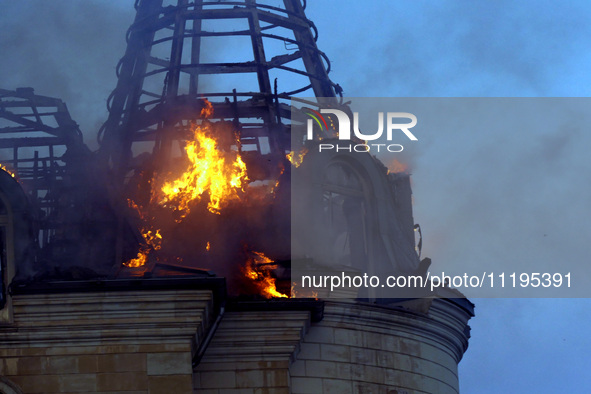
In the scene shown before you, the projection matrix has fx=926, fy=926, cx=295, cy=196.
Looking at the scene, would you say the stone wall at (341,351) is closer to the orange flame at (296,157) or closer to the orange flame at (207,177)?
the orange flame at (207,177)

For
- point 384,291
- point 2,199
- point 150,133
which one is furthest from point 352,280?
point 2,199

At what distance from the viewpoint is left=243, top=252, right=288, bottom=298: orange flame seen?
931 inches

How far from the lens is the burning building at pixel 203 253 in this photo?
58.1ft

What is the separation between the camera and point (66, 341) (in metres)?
17.7

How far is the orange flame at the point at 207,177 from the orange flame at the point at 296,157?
139 cm

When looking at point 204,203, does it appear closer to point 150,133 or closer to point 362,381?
point 150,133

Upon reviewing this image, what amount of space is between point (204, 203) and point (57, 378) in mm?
8241

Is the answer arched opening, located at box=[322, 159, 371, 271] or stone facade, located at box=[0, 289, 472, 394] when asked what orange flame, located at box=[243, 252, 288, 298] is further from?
arched opening, located at box=[322, 159, 371, 271]

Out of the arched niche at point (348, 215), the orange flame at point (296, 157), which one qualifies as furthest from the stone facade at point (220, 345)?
the orange flame at point (296, 157)

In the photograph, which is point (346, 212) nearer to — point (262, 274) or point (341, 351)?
point (262, 274)

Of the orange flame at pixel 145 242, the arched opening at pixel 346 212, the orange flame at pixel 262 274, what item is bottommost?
the orange flame at pixel 262 274

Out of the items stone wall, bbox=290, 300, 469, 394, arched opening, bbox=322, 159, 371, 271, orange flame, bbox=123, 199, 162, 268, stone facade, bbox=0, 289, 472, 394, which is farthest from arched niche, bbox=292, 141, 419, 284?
orange flame, bbox=123, 199, 162, 268

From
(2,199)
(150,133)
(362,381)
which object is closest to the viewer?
(2,199)

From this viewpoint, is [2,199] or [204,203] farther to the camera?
[204,203]
